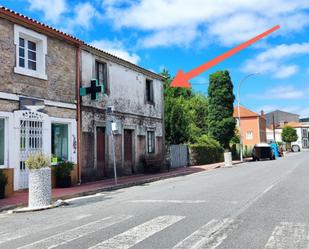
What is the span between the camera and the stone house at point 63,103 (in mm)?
13780

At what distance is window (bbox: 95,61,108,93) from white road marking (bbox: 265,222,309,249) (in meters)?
13.4

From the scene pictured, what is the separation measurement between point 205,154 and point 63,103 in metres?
20.3

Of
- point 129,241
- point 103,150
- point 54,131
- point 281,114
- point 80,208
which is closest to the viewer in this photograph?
point 129,241

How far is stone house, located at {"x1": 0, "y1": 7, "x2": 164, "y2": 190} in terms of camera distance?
45.2 ft

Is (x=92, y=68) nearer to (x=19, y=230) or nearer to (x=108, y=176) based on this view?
(x=108, y=176)

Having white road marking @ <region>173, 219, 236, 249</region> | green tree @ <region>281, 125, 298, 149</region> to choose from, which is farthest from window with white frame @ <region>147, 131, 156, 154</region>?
green tree @ <region>281, 125, 298, 149</region>

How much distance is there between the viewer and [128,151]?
21.7 metres

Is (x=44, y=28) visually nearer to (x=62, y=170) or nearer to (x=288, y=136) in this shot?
(x=62, y=170)

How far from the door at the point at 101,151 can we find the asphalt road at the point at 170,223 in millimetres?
6995

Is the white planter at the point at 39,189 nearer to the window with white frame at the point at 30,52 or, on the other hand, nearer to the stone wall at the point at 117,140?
the window with white frame at the point at 30,52

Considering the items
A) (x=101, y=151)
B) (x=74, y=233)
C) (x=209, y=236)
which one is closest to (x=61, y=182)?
(x=101, y=151)

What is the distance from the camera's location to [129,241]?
20.9 feet

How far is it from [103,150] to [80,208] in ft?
29.1

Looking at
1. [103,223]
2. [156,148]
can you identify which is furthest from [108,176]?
[103,223]
